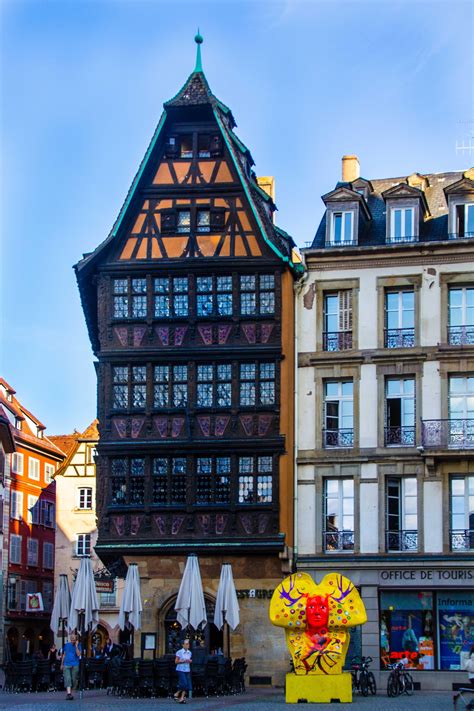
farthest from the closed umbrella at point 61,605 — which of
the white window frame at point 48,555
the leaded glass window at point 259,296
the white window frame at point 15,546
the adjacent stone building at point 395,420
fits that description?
the white window frame at point 48,555

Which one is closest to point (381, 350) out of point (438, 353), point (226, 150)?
point (438, 353)

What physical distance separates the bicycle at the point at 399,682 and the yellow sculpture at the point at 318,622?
4570 mm

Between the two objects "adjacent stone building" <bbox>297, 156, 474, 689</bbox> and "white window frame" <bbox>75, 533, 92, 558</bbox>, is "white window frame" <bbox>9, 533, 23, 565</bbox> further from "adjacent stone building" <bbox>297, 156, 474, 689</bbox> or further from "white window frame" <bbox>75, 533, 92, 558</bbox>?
"adjacent stone building" <bbox>297, 156, 474, 689</bbox>

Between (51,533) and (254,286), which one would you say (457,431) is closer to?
(254,286)

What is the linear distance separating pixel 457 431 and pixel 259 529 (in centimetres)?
664

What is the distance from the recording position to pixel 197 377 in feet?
143

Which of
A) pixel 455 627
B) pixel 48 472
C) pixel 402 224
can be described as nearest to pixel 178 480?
pixel 455 627

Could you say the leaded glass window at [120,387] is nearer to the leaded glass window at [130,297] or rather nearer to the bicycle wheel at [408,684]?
the leaded glass window at [130,297]

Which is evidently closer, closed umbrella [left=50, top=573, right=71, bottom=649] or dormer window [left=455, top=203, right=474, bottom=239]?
closed umbrella [left=50, top=573, right=71, bottom=649]

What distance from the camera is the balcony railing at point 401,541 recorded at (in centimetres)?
4200

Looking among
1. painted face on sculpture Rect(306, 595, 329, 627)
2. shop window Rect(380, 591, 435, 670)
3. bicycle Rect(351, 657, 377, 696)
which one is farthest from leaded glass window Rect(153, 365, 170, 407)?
painted face on sculpture Rect(306, 595, 329, 627)

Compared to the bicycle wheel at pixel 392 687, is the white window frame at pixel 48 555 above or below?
above

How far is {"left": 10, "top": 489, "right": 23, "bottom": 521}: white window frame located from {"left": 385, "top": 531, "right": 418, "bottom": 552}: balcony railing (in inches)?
1230

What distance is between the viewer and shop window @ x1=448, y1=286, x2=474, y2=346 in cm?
4278
